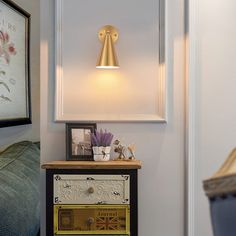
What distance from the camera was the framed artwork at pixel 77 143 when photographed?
1.79m

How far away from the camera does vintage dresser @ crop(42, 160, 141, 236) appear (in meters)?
1.68

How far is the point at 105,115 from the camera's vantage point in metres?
1.87

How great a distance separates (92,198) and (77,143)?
24 centimetres

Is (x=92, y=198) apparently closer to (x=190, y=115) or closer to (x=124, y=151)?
(x=124, y=151)

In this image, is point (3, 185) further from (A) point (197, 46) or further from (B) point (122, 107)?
(A) point (197, 46)

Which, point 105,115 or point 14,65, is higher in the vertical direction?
point 14,65

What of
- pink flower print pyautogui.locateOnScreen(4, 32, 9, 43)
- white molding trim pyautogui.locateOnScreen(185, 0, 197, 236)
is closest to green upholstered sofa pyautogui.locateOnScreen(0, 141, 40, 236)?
pink flower print pyautogui.locateOnScreen(4, 32, 9, 43)

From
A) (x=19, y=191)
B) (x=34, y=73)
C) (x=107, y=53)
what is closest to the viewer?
(x=19, y=191)

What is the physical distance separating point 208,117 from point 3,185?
88 cm

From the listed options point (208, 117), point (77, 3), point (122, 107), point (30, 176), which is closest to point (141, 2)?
point (77, 3)

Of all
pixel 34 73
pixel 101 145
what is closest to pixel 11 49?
pixel 34 73

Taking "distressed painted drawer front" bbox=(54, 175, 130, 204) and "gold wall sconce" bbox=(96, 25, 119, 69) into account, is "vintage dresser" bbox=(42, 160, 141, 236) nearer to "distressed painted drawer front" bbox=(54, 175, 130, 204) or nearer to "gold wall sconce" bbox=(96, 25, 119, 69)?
"distressed painted drawer front" bbox=(54, 175, 130, 204)

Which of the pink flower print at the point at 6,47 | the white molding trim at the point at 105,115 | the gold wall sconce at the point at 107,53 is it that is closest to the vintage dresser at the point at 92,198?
the white molding trim at the point at 105,115

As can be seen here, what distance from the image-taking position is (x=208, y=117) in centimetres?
184
